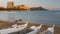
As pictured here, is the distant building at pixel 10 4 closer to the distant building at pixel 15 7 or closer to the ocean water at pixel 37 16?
the distant building at pixel 15 7

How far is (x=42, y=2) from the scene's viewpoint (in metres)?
1.84

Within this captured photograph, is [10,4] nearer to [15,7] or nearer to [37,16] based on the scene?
[15,7]

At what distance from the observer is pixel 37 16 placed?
5.91 ft

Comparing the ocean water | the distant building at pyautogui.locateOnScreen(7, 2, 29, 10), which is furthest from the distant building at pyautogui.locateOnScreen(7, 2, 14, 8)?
the ocean water

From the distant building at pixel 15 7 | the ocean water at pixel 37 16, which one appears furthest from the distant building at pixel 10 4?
the ocean water at pixel 37 16

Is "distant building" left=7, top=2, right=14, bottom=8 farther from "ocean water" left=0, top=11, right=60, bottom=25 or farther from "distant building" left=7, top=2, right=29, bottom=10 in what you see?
"ocean water" left=0, top=11, right=60, bottom=25

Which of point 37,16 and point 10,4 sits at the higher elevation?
point 10,4

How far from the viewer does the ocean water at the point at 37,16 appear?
1.72 m

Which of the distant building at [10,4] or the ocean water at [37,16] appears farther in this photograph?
the distant building at [10,4]

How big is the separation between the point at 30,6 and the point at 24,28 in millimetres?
374

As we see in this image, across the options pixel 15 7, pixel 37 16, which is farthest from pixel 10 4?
pixel 37 16

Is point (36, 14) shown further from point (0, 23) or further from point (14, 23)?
point (0, 23)

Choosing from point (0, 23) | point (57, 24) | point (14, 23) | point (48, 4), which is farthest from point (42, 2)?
point (0, 23)

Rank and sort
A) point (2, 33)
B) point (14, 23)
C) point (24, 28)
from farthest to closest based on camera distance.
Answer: point (14, 23), point (24, 28), point (2, 33)
